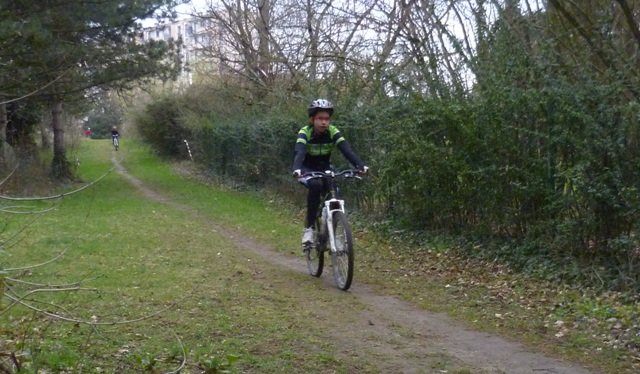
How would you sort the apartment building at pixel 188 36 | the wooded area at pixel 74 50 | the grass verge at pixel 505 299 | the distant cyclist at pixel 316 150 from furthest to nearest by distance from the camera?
the apartment building at pixel 188 36
the wooded area at pixel 74 50
the distant cyclist at pixel 316 150
the grass verge at pixel 505 299

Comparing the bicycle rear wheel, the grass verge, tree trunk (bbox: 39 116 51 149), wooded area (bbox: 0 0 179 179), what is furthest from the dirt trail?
tree trunk (bbox: 39 116 51 149)

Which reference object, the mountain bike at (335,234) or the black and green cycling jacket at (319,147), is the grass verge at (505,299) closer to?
the mountain bike at (335,234)

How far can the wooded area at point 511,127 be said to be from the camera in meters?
8.52

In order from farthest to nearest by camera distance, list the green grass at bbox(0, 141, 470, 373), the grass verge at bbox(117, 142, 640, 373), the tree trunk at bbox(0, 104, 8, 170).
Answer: the tree trunk at bbox(0, 104, 8, 170) < the grass verge at bbox(117, 142, 640, 373) < the green grass at bbox(0, 141, 470, 373)

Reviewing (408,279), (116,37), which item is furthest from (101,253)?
(116,37)

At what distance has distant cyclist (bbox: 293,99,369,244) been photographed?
9438 millimetres

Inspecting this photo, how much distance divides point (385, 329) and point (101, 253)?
5.99 m

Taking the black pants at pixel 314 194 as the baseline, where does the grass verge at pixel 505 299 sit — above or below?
below

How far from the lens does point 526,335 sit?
7.10 m

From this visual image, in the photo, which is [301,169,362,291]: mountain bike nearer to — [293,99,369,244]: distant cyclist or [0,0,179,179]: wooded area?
[293,99,369,244]: distant cyclist

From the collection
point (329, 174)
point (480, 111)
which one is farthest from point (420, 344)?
point (480, 111)

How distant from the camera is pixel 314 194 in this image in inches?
379

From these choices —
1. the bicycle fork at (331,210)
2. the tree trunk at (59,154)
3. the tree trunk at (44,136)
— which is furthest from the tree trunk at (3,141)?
the bicycle fork at (331,210)

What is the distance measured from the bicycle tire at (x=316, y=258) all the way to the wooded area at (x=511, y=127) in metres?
2.28
